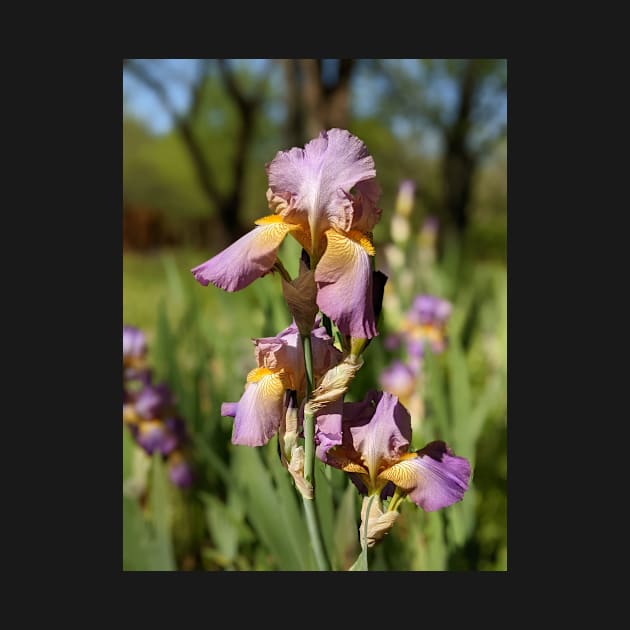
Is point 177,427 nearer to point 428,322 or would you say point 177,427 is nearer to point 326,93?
point 428,322

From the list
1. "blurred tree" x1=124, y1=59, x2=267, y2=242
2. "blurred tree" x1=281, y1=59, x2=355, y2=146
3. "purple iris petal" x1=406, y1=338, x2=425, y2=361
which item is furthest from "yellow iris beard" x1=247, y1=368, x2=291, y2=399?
"blurred tree" x1=124, y1=59, x2=267, y2=242

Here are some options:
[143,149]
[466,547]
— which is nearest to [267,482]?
[466,547]

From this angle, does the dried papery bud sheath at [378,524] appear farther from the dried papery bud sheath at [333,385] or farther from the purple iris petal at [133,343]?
the purple iris petal at [133,343]

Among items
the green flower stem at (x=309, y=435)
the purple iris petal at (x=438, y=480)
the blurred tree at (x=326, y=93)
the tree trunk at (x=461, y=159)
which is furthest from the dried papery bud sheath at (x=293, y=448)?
the tree trunk at (x=461, y=159)

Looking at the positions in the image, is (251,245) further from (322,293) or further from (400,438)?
(400,438)

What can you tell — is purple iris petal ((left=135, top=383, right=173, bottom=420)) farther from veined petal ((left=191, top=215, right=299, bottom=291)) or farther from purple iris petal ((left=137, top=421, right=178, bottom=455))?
veined petal ((left=191, top=215, right=299, bottom=291))
